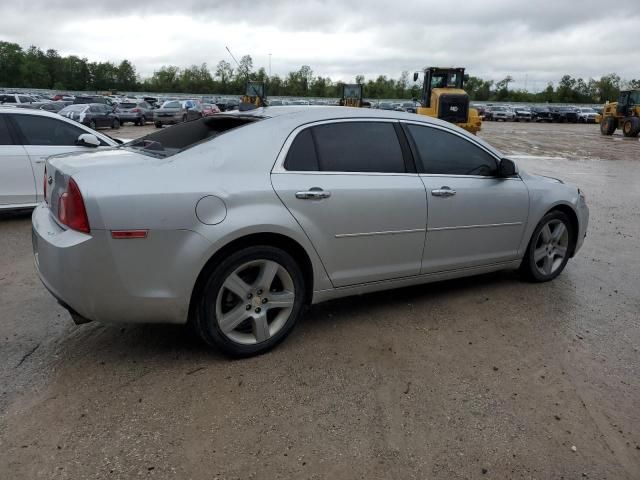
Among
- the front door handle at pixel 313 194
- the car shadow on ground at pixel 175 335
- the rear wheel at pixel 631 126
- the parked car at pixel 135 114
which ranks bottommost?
the parked car at pixel 135 114

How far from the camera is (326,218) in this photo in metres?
3.53

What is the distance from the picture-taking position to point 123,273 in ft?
9.79

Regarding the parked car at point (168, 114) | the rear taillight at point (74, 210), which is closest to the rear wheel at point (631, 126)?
the parked car at point (168, 114)

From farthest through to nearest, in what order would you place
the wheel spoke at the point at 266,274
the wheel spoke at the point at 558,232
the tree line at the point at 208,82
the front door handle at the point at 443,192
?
1. the tree line at the point at 208,82
2. the wheel spoke at the point at 558,232
3. the front door handle at the point at 443,192
4. the wheel spoke at the point at 266,274

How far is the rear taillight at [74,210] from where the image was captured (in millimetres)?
2943

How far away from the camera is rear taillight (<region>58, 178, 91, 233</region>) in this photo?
9.66 ft

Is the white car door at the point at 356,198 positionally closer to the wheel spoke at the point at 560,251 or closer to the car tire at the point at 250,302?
the car tire at the point at 250,302

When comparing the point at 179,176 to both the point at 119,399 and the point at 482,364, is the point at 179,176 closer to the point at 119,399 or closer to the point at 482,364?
the point at 119,399

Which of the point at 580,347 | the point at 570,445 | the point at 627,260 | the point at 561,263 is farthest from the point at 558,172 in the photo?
the point at 570,445

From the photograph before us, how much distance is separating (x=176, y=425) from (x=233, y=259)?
0.96m

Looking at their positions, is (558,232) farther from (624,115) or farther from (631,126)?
(624,115)

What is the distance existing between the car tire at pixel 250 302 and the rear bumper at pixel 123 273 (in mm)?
146

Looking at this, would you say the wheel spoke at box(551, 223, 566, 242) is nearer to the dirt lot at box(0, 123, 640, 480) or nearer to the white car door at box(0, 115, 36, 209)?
the dirt lot at box(0, 123, 640, 480)

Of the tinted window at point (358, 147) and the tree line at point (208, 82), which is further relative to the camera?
the tree line at point (208, 82)
